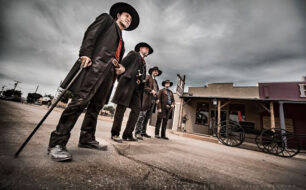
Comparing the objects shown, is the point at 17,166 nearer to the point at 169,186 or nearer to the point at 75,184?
the point at 75,184

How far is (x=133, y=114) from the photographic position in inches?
96.0

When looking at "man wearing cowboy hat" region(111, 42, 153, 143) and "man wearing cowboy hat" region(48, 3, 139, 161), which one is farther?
"man wearing cowboy hat" region(111, 42, 153, 143)

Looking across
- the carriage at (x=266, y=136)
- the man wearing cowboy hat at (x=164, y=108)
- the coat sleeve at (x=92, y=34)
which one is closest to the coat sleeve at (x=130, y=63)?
the coat sleeve at (x=92, y=34)

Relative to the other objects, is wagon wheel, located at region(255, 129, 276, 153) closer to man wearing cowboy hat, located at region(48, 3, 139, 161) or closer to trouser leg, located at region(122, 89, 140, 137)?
trouser leg, located at region(122, 89, 140, 137)

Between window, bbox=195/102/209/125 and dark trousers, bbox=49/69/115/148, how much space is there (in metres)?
11.7

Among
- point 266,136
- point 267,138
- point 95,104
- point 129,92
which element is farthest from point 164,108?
point 266,136

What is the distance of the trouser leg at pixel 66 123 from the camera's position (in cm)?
102

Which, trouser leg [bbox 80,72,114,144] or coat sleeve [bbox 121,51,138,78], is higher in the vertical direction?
coat sleeve [bbox 121,51,138,78]

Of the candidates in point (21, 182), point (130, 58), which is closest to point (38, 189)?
point (21, 182)

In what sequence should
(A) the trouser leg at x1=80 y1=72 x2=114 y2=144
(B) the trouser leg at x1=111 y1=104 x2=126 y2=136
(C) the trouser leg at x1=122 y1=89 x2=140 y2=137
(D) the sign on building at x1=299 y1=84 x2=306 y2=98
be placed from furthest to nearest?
(D) the sign on building at x1=299 y1=84 x2=306 y2=98 < (C) the trouser leg at x1=122 y1=89 x2=140 y2=137 < (B) the trouser leg at x1=111 y1=104 x2=126 y2=136 < (A) the trouser leg at x1=80 y1=72 x2=114 y2=144

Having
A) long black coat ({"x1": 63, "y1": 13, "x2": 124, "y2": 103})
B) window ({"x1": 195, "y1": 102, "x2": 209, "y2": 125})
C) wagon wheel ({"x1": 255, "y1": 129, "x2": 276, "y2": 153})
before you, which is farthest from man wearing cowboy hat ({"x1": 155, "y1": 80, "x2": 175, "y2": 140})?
window ({"x1": 195, "y1": 102, "x2": 209, "y2": 125})

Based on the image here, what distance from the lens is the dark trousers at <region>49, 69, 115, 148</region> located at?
1.04 m

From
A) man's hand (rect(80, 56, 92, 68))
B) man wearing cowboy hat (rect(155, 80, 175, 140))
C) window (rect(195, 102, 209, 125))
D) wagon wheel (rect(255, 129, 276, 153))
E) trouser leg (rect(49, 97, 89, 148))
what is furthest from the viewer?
window (rect(195, 102, 209, 125))

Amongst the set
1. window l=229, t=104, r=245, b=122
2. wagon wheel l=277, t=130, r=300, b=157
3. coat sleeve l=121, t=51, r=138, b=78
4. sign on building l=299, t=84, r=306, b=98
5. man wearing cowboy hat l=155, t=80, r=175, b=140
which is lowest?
wagon wheel l=277, t=130, r=300, b=157
